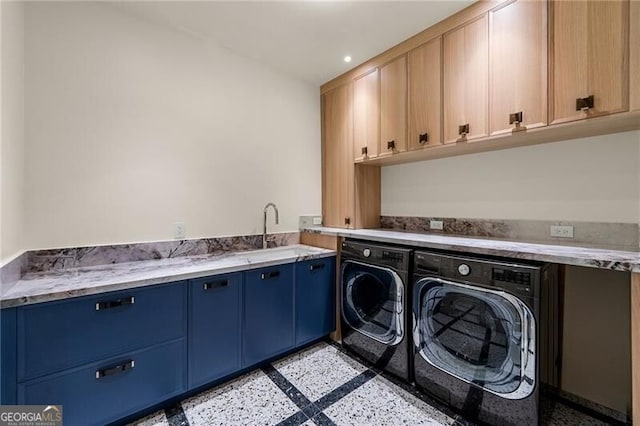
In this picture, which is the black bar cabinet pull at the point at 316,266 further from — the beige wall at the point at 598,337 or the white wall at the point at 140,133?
the beige wall at the point at 598,337

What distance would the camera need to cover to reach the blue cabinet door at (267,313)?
6.56ft

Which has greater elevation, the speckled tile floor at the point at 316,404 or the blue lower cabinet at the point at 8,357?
the blue lower cabinet at the point at 8,357

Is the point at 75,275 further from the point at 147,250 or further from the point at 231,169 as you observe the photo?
the point at 231,169

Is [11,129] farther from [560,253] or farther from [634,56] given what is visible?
[634,56]

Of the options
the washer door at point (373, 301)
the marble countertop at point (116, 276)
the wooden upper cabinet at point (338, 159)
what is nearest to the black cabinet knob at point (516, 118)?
the washer door at point (373, 301)

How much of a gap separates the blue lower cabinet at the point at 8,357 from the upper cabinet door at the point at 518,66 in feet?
9.31

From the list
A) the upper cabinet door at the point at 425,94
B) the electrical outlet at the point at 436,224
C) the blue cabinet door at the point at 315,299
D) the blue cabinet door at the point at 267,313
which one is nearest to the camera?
the blue cabinet door at the point at 267,313

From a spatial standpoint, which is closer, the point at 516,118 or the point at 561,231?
the point at 516,118

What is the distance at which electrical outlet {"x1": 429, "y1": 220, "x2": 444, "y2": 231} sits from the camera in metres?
2.52

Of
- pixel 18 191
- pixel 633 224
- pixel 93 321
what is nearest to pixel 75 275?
pixel 93 321

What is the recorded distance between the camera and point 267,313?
2.10m

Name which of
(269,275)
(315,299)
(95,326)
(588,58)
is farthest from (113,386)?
(588,58)

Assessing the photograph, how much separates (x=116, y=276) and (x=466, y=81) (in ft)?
8.66

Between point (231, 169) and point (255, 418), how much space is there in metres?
1.90
